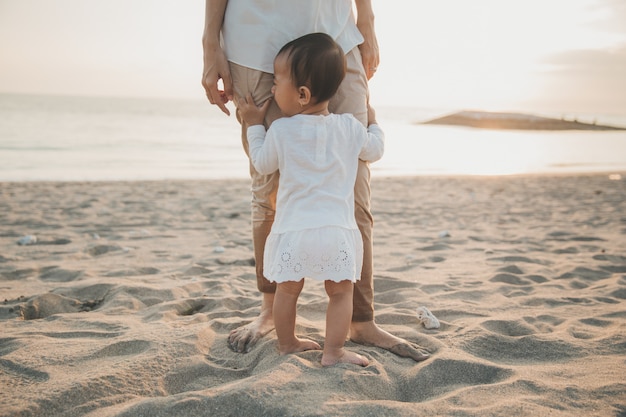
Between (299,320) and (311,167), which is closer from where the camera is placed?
(311,167)

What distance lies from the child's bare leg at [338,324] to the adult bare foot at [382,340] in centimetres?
24

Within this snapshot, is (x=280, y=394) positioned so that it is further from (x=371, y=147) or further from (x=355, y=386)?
(x=371, y=147)

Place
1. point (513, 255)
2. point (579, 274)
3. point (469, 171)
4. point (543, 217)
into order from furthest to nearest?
point (469, 171)
point (543, 217)
point (513, 255)
point (579, 274)

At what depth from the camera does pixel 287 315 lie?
206 cm

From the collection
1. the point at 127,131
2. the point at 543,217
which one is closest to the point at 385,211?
the point at 543,217

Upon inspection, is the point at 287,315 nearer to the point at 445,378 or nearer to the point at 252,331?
the point at 252,331

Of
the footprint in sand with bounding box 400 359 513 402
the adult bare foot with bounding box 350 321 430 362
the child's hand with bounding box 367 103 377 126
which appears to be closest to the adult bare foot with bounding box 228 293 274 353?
the adult bare foot with bounding box 350 321 430 362

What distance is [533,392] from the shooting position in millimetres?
1837

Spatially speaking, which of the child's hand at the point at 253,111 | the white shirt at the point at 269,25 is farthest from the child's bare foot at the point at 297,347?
the white shirt at the point at 269,25

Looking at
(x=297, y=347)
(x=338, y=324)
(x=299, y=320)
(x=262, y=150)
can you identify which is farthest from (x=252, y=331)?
(x=262, y=150)

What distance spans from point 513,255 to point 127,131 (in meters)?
20.7

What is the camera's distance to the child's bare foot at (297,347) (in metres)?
2.12

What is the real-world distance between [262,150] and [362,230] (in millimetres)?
552

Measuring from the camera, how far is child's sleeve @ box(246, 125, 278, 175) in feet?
6.64
